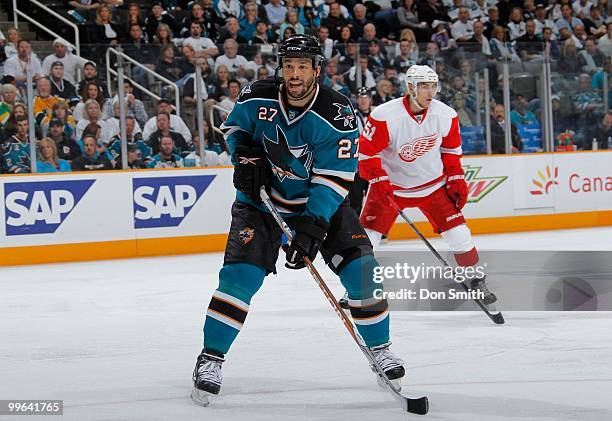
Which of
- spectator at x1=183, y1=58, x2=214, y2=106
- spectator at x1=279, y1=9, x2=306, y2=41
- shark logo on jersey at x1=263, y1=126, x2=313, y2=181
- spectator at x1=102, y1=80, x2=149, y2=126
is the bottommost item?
shark logo on jersey at x1=263, y1=126, x2=313, y2=181

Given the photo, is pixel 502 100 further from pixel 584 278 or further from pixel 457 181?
pixel 457 181

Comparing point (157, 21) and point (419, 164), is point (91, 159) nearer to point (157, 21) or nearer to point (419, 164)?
point (157, 21)

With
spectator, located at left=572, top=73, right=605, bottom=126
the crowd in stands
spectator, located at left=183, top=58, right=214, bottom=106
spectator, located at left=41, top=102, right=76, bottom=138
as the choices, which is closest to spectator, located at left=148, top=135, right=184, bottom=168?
the crowd in stands

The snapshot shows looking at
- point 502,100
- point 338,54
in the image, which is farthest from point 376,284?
point 502,100

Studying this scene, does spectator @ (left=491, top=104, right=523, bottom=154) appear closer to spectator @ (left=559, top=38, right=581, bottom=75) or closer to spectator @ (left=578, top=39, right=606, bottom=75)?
spectator @ (left=559, top=38, right=581, bottom=75)

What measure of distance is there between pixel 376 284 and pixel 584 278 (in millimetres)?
3363

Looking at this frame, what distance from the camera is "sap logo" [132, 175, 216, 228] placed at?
30.0ft

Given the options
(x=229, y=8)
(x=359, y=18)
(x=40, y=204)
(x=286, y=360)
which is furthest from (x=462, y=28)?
(x=286, y=360)

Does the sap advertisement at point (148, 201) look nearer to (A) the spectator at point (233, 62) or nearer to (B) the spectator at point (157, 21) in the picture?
(A) the spectator at point (233, 62)

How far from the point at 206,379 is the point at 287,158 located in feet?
2.61

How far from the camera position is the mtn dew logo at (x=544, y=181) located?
10.7 metres

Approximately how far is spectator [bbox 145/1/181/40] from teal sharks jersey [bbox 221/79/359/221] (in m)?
7.09

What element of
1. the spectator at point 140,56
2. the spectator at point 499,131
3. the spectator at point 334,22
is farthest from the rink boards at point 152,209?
the spectator at point 334,22

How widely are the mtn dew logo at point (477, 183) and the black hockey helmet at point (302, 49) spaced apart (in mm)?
6729
